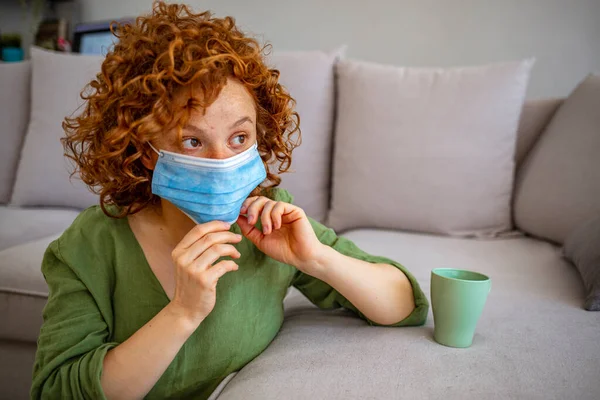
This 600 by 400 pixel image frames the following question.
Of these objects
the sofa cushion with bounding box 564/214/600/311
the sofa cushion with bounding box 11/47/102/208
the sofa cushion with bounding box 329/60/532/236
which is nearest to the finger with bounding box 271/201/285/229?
the sofa cushion with bounding box 564/214/600/311

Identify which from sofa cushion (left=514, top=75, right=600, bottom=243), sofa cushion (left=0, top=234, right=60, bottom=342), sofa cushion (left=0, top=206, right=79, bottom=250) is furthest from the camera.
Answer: sofa cushion (left=0, top=206, right=79, bottom=250)

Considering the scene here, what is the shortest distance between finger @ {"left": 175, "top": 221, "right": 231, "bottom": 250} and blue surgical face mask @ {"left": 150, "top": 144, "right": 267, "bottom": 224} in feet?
0.08

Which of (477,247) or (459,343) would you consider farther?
(477,247)

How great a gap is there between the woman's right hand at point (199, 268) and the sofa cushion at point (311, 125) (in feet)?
3.28

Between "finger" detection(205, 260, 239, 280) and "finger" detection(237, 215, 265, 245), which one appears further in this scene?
"finger" detection(237, 215, 265, 245)

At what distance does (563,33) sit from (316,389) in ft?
6.22

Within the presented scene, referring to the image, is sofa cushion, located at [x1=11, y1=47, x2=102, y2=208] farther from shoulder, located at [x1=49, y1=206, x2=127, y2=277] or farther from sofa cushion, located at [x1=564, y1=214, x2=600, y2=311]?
sofa cushion, located at [x1=564, y1=214, x2=600, y2=311]

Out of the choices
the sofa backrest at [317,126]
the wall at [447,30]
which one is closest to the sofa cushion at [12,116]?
the sofa backrest at [317,126]

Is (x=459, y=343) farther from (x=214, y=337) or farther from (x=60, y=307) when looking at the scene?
(x=60, y=307)

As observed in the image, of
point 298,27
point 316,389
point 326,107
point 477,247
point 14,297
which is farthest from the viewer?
point 298,27

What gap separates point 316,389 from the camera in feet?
2.09

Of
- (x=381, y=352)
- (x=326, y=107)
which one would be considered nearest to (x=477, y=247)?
(x=326, y=107)

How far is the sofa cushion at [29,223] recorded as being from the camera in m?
1.44

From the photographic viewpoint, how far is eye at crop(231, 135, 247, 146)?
0.68m
